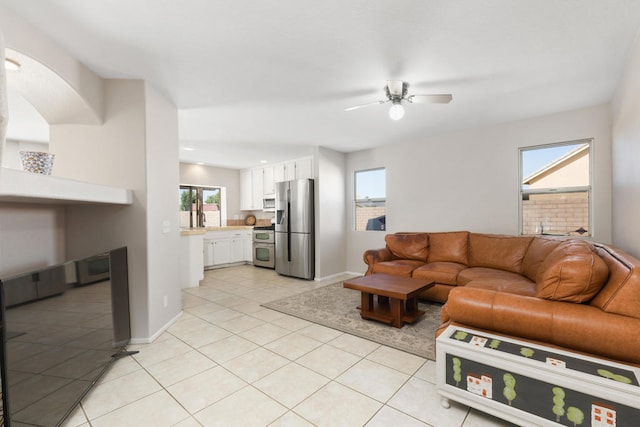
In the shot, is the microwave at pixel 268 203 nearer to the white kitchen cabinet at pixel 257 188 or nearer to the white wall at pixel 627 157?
the white kitchen cabinet at pixel 257 188

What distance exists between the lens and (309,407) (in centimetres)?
181

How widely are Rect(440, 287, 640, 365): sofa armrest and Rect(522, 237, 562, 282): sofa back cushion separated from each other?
5.08 ft

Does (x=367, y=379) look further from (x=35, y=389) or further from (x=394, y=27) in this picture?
(x=394, y=27)

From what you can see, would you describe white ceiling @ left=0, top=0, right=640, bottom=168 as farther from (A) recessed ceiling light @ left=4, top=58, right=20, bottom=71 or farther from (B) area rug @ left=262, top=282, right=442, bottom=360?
(B) area rug @ left=262, top=282, right=442, bottom=360

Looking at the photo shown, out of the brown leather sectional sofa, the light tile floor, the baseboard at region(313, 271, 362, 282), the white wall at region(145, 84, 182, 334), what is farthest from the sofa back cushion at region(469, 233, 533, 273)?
the white wall at region(145, 84, 182, 334)

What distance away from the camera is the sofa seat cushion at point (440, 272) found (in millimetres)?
3600

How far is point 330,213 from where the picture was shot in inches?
221

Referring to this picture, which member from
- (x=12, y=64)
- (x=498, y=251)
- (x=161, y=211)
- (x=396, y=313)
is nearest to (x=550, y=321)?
(x=396, y=313)

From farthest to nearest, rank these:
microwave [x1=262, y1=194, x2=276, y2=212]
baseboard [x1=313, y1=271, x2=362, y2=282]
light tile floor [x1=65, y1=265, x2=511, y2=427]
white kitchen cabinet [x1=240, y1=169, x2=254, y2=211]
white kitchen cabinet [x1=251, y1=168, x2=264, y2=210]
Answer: white kitchen cabinet [x1=240, y1=169, x2=254, y2=211] → white kitchen cabinet [x1=251, y1=168, x2=264, y2=210] → microwave [x1=262, y1=194, x2=276, y2=212] → baseboard [x1=313, y1=271, x2=362, y2=282] → light tile floor [x1=65, y1=265, x2=511, y2=427]

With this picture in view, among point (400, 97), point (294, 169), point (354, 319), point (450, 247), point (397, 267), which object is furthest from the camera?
point (294, 169)

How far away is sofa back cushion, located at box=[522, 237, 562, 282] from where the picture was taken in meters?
2.92

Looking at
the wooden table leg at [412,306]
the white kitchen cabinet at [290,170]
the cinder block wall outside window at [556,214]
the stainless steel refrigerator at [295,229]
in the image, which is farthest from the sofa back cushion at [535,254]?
the white kitchen cabinet at [290,170]

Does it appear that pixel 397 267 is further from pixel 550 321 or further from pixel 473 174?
pixel 550 321

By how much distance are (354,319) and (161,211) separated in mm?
2445
